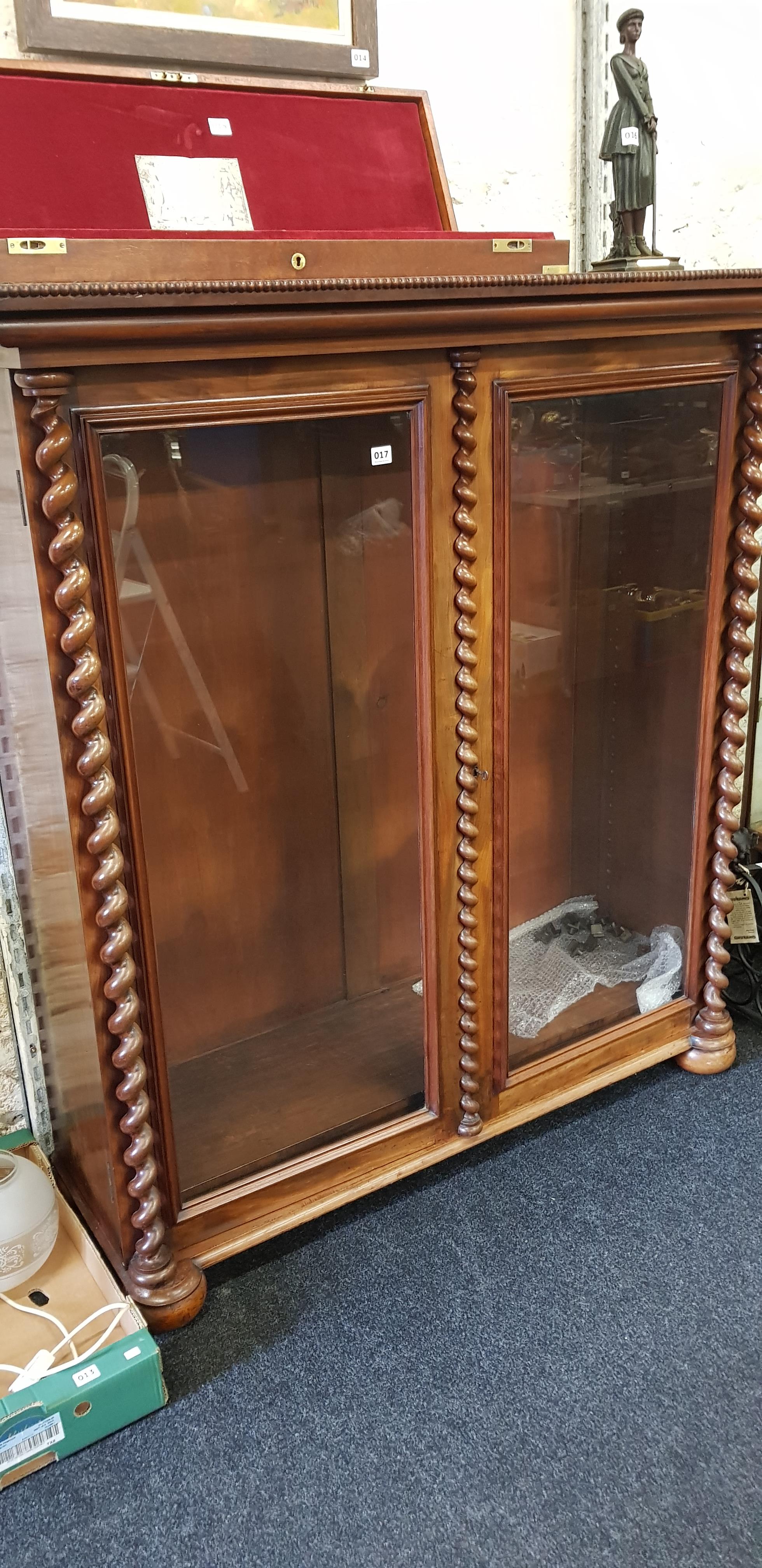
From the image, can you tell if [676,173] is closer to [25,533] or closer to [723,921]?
[723,921]

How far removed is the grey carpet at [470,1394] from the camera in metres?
1.33

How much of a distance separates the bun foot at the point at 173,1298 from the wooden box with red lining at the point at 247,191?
1305 mm

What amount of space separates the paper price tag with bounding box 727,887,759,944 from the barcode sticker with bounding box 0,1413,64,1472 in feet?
5.04

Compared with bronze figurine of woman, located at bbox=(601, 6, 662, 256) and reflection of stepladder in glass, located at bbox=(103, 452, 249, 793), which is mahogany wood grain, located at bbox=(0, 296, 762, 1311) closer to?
reflection of stepladder in glass, located at bbox=(103, 452, 249, 793)

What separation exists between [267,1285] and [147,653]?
99 cm

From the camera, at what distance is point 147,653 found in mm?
1441

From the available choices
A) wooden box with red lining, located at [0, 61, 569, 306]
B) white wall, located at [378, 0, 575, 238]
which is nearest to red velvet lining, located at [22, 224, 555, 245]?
wooden box with red lining, located at [0, 61, 569, 306]

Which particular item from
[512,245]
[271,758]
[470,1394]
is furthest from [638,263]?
[470,1394]

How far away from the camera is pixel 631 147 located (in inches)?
68.4

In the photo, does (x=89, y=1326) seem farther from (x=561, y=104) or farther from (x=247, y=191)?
(x=561, y=104)

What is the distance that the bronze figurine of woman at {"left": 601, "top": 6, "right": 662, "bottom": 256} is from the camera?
1.71 m

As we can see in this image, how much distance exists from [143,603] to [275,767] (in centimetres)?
35

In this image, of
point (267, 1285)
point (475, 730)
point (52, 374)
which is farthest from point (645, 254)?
point (267, 1285)

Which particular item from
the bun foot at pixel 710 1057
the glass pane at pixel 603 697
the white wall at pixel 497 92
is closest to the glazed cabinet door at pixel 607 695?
the glass pane at pixel 603 697
